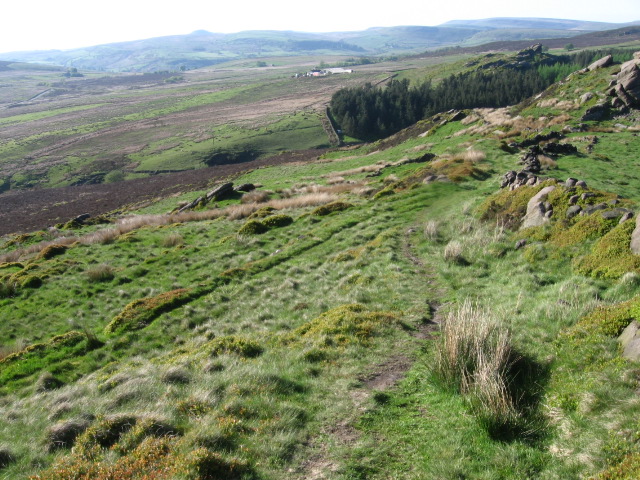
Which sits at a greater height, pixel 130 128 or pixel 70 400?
pixel 130 128

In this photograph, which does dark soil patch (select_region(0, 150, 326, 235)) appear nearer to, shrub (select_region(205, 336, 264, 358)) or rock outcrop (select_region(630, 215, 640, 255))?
shrub (select_region(205, 336, 264, 358))

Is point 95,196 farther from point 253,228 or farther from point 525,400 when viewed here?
point 525,400

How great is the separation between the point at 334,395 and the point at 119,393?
540 cm

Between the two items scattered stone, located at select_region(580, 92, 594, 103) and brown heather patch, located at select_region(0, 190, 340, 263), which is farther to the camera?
scattered stone, located at select_region(580, 92, 594, 103)

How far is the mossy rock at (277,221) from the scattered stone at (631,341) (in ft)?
83.8

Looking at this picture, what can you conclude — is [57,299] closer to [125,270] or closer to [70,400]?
[125,270]

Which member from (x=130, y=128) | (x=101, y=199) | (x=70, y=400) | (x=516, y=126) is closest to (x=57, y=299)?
(x=70, y=400)

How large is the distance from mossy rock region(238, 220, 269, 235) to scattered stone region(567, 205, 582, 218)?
20836 millimetres

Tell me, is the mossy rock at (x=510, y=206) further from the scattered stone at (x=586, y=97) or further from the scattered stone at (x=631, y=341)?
the scattered stone at (x=586, y=97)

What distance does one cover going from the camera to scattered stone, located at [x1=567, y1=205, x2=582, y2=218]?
49.7ft

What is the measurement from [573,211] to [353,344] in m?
10.7

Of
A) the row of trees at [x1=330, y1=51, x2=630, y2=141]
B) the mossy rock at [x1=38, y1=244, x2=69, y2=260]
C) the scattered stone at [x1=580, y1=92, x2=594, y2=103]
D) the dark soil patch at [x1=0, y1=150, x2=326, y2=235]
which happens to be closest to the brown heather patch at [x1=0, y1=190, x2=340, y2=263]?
the mossy rock at [x1=38, y1=244, x2=69, y2=260]

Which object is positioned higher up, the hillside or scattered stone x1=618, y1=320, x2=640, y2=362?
scattered stone x1=618, y1=320, x2=640, y2=362

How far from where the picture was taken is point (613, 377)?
6.87m
